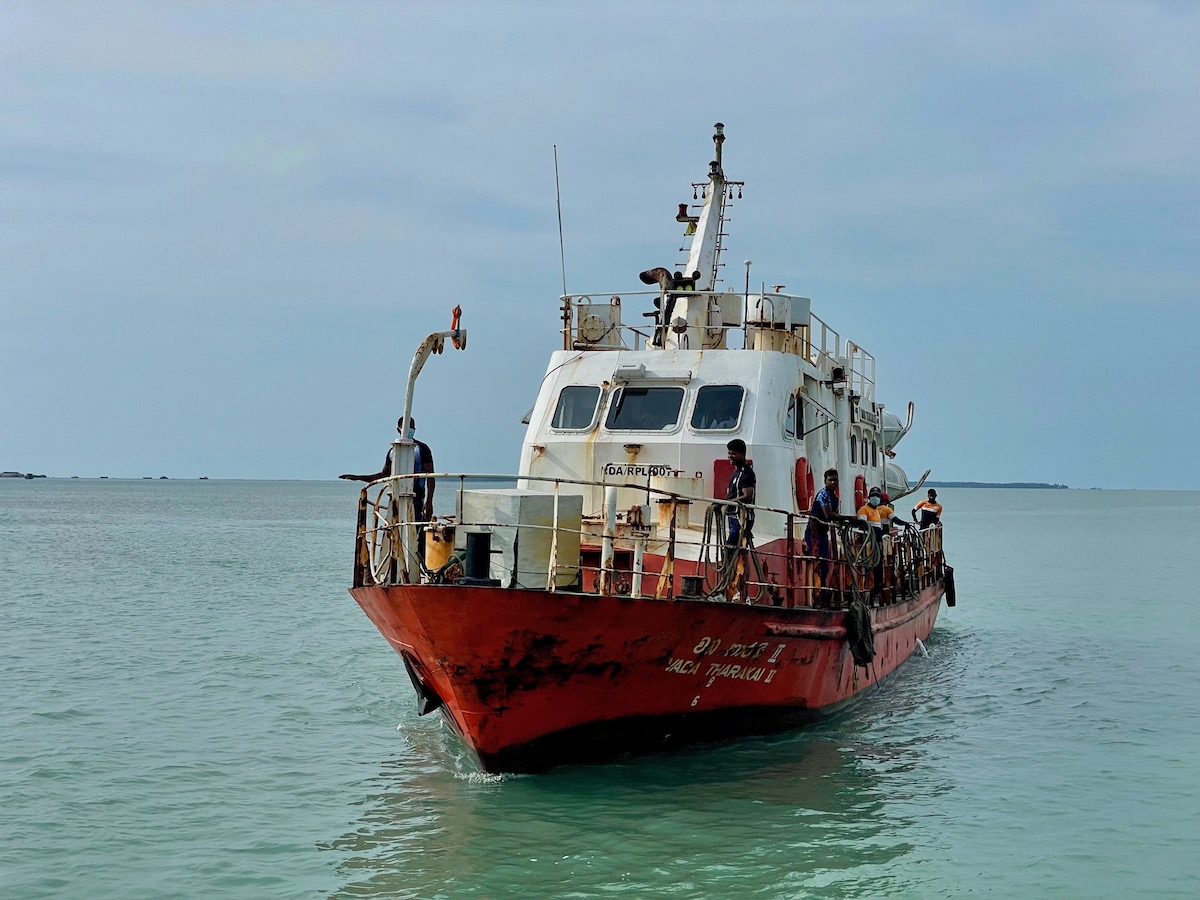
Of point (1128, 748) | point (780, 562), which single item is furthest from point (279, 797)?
point (1128, 748)

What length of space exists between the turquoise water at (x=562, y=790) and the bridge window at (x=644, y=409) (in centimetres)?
368

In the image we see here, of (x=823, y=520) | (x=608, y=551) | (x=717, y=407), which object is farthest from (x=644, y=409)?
(x=608, y=551)

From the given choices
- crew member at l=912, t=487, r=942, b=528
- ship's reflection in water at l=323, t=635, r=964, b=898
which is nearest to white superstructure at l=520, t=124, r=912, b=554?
ship's reflection in water at l=323, t=635, r=964, b=898

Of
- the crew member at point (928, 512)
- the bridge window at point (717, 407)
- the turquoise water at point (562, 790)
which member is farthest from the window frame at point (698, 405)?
the crew member at point (928, 512)

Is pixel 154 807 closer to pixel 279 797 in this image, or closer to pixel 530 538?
pixel 279 797

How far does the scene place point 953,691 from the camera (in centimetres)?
1717

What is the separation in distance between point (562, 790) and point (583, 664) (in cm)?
121

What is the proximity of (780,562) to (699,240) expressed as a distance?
6.07 meters

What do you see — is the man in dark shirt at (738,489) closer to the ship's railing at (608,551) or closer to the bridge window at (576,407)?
the ship's railing at (608,551)

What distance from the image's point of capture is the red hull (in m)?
10.1

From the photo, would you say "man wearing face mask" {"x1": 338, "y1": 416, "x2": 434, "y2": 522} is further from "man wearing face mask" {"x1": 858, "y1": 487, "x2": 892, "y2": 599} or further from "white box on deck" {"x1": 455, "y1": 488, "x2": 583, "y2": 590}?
"man wearing face mask" {"x1": 858, "y1": 487, "x2": 892, "y2": 599}

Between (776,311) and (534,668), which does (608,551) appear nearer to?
(534,668)

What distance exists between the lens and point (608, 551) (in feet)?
35.2

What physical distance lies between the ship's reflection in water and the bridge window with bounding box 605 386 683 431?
3674 mm
